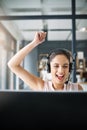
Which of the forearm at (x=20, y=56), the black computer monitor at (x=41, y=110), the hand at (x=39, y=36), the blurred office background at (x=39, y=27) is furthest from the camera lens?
the blurred office background at (x=39, y=27)

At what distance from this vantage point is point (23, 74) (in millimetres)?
1399

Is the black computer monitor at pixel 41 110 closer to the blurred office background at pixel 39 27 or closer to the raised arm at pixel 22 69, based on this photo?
the blurred office background at pixel 39 27

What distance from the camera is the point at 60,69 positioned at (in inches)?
50.7

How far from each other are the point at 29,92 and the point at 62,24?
5.75 m

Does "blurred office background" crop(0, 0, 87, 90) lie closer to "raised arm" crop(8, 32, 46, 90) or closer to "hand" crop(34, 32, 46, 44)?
"raised arm" crop(8, 32, 46, 90)

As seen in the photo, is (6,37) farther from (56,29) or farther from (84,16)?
(84,16)

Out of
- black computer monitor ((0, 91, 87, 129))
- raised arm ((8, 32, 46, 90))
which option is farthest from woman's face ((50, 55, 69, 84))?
black computer monitor ((0, 91, 87, 129))

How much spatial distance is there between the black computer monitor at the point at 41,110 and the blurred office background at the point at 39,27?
43cm

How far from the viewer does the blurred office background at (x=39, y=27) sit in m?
3.28

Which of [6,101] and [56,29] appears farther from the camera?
[56,29]

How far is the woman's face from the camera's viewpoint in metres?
1.29

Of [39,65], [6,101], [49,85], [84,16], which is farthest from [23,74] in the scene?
[39,65]

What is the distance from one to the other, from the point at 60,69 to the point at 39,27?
18.0 feet

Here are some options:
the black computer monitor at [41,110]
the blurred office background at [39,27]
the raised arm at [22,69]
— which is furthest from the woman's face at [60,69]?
the black computer monitor at [41,110]
